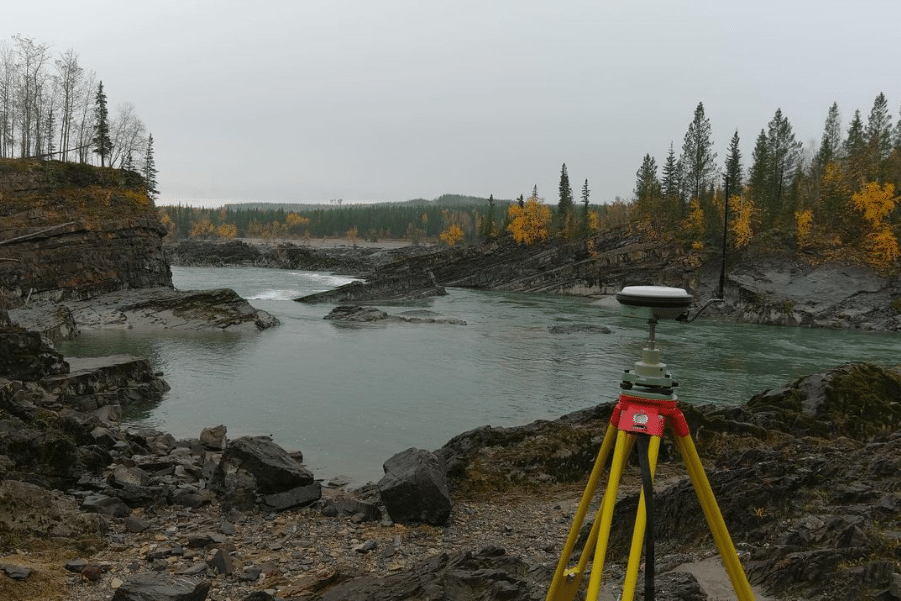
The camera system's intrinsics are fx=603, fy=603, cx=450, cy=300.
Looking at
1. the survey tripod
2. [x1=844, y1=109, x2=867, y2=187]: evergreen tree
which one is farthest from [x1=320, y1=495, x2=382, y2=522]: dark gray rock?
[x1=844, y1=109, x2=867, y2=187]: evergreen tree

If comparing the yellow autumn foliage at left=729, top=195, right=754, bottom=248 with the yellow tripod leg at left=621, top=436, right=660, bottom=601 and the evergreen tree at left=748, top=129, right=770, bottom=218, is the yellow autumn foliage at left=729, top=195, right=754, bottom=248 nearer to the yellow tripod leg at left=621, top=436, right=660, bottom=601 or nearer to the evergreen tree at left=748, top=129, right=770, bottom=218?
the evergreen tree at left=748, top=129, right=770, bottom=218

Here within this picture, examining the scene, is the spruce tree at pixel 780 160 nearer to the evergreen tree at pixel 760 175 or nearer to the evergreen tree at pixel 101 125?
the evergreen tree at pixel 760 175

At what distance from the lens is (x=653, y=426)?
2.71 meters

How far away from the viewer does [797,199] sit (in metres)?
67.1

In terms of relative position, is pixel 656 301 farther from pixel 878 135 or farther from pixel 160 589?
pixel 878 135

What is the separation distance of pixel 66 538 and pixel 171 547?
3.99ft

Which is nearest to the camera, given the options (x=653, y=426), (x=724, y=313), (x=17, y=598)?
(x=653, y=426)

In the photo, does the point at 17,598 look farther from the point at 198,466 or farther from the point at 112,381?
the point at 112,381

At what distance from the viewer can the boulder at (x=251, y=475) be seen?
9227 millimetres

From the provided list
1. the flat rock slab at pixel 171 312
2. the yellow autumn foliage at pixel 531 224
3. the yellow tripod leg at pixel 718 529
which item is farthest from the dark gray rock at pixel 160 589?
the yellow autumn foliage at pixel 531 224

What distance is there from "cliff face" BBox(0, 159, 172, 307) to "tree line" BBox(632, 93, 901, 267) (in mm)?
46316

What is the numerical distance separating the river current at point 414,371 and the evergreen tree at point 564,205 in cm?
4948

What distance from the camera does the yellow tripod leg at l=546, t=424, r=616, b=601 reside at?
291 centimetres

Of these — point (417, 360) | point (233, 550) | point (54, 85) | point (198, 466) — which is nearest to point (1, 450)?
point (198, 466)
